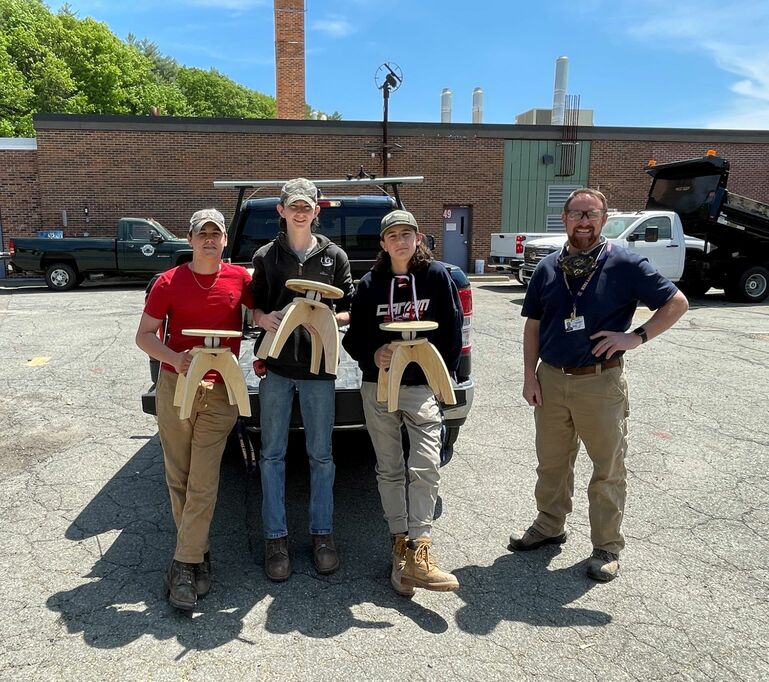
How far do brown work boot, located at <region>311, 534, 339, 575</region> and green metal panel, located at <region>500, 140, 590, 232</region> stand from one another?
19910 millimetres

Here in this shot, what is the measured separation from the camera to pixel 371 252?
5047mm

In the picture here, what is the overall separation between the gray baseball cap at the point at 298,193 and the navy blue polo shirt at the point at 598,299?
4.15ft

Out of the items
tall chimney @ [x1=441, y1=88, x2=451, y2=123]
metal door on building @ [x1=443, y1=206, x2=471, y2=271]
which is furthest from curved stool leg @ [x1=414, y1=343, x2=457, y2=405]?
tall chimney @ [x1=441, y1=88, x2=451, y2=123]

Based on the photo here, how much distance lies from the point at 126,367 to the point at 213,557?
15.7 feet

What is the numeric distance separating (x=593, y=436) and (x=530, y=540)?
713mm

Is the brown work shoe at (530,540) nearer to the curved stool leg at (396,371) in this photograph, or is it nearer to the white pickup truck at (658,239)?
the curved stool leg at (396,371)

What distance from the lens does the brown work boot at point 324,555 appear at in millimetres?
3109

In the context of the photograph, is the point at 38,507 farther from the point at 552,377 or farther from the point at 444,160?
the point at 444,160

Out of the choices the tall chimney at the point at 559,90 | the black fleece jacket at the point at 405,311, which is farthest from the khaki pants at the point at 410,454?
the tall chimney at the point at 559,90

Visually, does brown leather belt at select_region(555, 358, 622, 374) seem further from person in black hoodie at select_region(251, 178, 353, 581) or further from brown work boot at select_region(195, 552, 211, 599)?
brown work boot at select_region(195, 552, 211, 599)

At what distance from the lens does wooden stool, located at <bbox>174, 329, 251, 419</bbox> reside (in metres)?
2.69

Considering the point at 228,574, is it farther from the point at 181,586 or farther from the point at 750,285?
the point at 750,285

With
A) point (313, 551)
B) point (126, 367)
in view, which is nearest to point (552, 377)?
point (313, 551)

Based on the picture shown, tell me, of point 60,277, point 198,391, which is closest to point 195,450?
point 198,391
